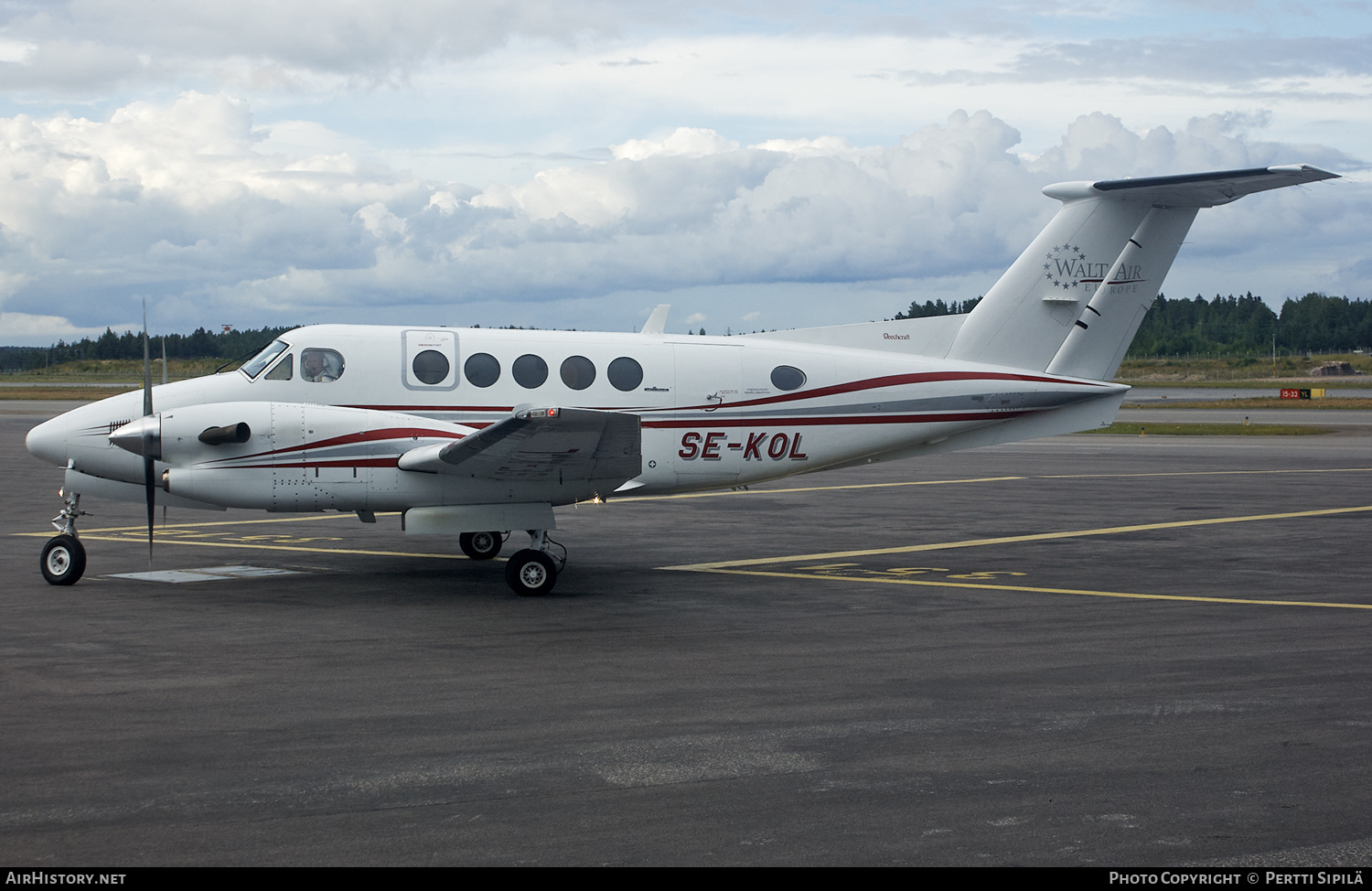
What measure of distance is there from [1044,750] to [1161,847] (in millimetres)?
1537

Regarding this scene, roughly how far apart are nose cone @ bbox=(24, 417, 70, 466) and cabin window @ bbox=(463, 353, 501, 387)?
4506 millimetres

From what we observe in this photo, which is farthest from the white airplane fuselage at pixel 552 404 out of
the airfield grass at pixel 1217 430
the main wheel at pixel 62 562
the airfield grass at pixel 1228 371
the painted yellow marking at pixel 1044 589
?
the airfield grass at pixel 1228 371

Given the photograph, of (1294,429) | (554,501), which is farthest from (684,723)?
(1294,429)

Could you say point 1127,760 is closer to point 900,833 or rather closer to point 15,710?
point 900,833

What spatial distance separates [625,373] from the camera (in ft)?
45.0

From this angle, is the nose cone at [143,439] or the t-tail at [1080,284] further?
the t-tail at [1080,284]

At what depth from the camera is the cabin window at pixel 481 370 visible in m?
13.4

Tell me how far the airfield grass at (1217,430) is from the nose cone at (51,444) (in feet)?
114

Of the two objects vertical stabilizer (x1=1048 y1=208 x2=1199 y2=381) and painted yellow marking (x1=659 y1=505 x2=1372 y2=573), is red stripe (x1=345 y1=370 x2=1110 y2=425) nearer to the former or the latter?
vertical stabilizer (x1=1048 y1=208 x2=1199 y2=381)

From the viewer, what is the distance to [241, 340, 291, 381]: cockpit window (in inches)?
516

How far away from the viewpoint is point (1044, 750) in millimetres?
6848

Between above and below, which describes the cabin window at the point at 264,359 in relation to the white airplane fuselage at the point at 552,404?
above

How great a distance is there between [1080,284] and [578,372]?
6994 mm

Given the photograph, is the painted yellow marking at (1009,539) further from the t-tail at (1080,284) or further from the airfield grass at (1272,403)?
the airfield grass at (1272,403)
